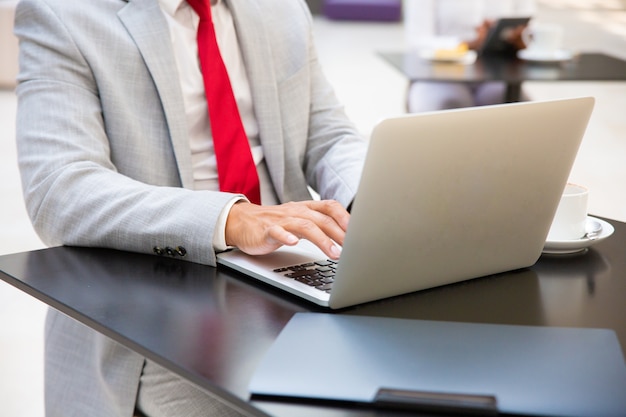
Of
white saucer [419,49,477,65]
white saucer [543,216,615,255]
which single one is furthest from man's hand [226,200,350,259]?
white saucer [419,49,477,65]

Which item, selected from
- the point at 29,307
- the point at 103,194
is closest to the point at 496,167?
the point at 103,194

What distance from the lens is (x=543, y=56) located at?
3.70 m

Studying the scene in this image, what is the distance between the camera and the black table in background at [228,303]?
958 mm

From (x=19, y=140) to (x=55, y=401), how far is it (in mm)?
439

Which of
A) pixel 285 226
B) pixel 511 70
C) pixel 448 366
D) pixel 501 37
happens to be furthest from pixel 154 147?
pixel 501 37

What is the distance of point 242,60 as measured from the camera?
1.81 metres

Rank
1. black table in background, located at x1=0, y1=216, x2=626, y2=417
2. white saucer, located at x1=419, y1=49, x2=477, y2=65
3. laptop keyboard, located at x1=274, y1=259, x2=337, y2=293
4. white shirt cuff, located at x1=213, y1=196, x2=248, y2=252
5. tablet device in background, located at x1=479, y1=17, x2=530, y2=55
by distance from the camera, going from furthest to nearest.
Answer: tablet device in background, located at x1=479, y1=17, x2=530, y2=55 → white saucer, located at x1=419, y1=49, x2=477, y2=65 → white shirt cuff, located at x1=213, y1=196, x2=248, y2=252 → laptop keyboard, located at x1=274, y1=259, x2=337, y2=293 → black table in background, located at x1=0, y1=216, x2=626, y2=417

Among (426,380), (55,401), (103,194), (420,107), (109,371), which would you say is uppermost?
(426,380)

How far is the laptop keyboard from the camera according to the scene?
116 centimetres

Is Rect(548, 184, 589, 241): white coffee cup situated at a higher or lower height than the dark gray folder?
lower

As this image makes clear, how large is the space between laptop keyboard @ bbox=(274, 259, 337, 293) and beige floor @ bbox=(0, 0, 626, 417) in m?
1.49

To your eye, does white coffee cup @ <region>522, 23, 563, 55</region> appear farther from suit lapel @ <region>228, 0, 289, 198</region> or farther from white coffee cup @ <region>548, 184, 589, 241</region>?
white coffee cup @ <region>548, 184, 589, 241</region>

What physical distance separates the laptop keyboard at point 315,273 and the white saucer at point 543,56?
2660 millimetres

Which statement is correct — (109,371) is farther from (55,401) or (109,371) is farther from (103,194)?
(103,194)
